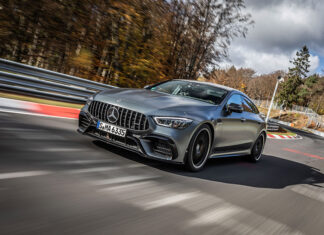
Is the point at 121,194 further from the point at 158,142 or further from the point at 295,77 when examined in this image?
the point at 295,77

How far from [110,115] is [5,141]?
1.35 meters

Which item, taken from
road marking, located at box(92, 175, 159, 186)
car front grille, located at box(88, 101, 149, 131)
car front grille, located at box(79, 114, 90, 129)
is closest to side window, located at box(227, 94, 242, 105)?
car front grille, located at box(88, 101, 149, 131)

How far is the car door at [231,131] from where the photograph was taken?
5398 mm

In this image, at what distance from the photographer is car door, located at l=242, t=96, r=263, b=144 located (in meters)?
6.50

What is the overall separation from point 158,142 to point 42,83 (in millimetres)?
5846

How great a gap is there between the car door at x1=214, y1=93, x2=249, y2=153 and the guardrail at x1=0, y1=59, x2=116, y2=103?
17.7ft

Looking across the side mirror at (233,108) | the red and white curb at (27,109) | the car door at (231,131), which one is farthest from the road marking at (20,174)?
the red and white curb at (27,109)

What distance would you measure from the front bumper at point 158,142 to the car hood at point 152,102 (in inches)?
9.5

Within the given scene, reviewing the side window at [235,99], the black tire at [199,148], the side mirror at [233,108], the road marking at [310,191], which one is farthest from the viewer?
the side window at [235,99]

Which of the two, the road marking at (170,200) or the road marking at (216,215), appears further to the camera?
the road marking at (170,200)

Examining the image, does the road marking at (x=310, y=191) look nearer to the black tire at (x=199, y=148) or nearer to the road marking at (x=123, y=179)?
the black tire at (x=199, y=148)

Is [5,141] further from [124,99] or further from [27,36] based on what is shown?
[27,36]

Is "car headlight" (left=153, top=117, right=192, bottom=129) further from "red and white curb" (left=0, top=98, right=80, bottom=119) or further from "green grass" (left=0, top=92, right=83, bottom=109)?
"green grass" (left=0, top=92, right=83, bottom=109)

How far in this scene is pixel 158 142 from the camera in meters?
4.41
